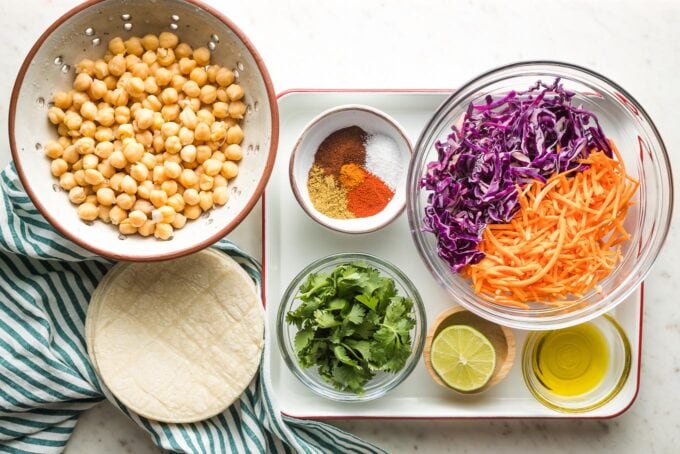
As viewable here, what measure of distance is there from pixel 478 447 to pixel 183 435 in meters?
1.01

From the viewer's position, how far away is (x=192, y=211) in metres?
2.10

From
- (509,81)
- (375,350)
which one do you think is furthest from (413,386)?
(509,81)

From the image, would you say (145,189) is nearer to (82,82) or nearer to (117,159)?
(117,159)

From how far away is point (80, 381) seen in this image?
2254 millimetres

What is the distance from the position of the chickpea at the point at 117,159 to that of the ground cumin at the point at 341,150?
0.61 m

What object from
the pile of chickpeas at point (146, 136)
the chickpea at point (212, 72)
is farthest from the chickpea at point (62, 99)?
the chickpea at point (212, 72)

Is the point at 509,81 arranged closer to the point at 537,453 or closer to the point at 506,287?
the point at 506,287

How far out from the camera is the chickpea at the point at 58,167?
2039 millimetres

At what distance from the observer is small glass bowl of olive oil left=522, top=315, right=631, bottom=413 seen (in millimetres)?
2199

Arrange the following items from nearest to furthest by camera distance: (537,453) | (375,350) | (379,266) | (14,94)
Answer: (14,94), (375,350), (379,266), (537,453)

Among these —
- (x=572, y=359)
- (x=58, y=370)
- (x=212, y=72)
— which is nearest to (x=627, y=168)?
(x=572, y=359)

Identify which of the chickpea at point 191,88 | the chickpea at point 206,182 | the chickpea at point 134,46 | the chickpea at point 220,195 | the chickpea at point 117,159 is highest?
the chickpea at point 134,46

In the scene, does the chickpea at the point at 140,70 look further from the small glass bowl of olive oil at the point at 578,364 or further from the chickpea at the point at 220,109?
the small glass bowl of olive oil at the point at 578,364

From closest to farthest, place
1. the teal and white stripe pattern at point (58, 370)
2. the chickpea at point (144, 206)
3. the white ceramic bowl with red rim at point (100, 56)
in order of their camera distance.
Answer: the white ceramic bowl with red rim at point (100, 56), the chickpea at point (144, 206), the teal and white stripe pattern at point (58, 370)
